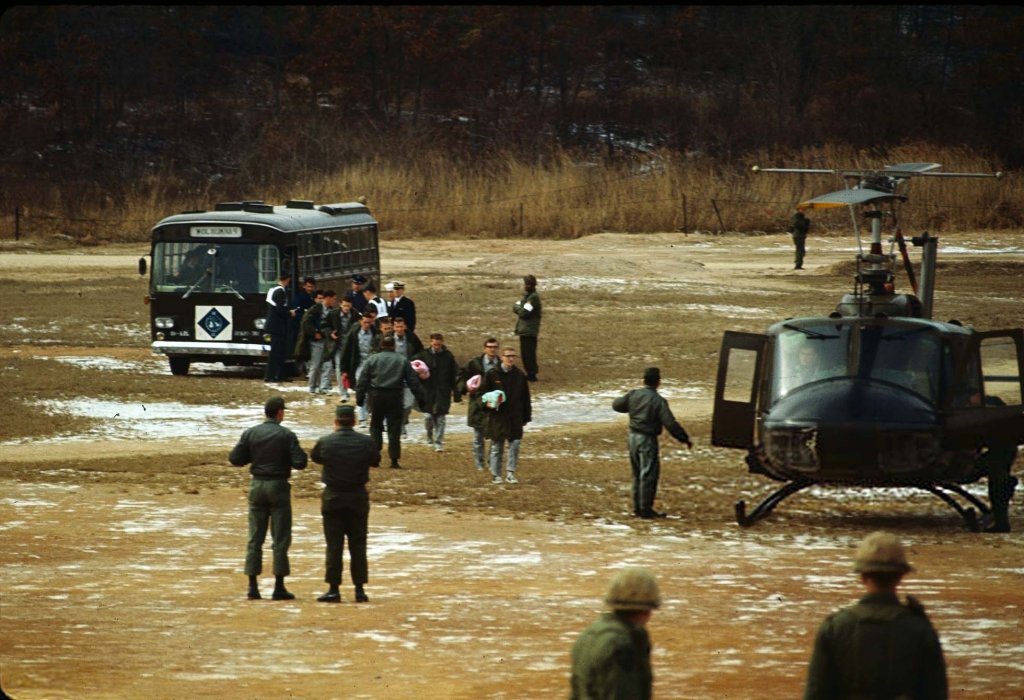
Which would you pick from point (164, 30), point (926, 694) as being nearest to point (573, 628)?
point (926, 694)

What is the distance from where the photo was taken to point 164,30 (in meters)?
84.8

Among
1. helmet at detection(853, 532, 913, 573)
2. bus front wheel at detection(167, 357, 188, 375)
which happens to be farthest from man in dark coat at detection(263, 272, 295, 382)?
helmet at detection(853, 532, 913, 573)

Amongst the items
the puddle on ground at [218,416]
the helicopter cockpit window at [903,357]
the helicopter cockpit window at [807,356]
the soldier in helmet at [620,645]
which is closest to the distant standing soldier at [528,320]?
the puddle on ground at [218,416]

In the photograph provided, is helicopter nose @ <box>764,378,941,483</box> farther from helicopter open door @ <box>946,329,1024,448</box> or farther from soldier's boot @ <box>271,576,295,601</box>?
soldier's boot @ <box>271,576,295,601</box>

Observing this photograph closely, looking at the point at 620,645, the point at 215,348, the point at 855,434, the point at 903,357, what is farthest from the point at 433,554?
the point at 215,348

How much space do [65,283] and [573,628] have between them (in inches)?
1480

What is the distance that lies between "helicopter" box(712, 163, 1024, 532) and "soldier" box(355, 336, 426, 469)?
13.9 feet

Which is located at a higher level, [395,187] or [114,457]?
[395,187]

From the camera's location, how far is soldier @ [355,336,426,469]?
2112 centimetres

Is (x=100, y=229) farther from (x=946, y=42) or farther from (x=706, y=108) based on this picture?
(x=946, y=42)

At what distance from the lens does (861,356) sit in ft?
59.2

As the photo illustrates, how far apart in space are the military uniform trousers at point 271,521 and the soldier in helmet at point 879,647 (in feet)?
25.2

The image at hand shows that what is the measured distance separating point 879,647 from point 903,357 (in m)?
→ 11.3

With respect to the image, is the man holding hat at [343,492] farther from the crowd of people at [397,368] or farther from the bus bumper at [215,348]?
the bus bumper at [215,348]
